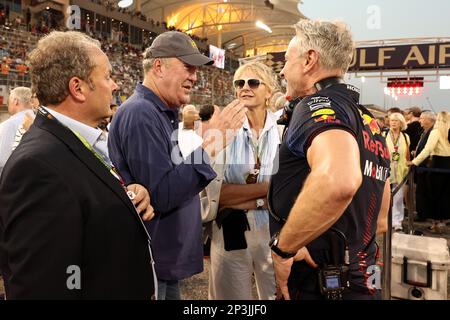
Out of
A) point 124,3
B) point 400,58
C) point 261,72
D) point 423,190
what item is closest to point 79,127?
point 261,72

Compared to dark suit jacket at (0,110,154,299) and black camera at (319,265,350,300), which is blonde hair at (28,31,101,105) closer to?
dark suit jacket at (0,110,154,299)

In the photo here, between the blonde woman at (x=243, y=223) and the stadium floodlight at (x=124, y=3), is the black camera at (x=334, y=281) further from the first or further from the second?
the stadium floodlight at (x=124, y=3)

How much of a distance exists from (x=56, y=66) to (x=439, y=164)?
279 inches

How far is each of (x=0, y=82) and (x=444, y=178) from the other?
11.4m

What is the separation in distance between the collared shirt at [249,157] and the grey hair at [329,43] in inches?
39.7

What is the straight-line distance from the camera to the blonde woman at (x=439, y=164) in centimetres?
652

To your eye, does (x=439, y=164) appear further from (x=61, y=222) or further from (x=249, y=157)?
(x=61, y=222)

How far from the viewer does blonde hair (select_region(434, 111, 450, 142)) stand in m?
6.42

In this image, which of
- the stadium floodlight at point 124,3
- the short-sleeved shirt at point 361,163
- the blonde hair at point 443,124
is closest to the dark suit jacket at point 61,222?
the short-sleeved shirt at point 361,163

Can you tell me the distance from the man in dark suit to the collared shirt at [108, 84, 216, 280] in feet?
0.92

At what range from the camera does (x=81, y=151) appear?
132cm
